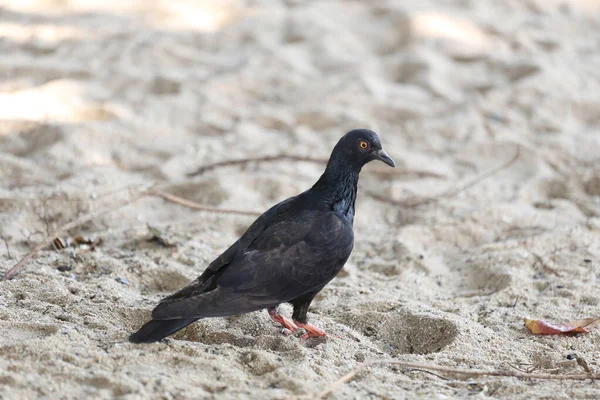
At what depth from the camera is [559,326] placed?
355cm

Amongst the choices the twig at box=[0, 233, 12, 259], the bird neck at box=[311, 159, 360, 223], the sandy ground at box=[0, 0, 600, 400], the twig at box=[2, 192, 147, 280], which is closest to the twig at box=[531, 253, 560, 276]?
the sandy ground at box=[0, 0, 600, 400]

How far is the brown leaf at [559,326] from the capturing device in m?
3.49

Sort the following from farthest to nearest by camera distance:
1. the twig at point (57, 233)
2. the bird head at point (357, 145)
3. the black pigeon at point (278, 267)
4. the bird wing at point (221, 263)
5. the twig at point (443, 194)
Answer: the twig at point (443, 194), the bird head at point (357, 145), the twig at point (57, 233), the bird wing at point (221, 263), the black pigeon at point (278, 267)

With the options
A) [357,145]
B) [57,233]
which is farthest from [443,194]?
[57,233]

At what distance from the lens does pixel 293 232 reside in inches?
137

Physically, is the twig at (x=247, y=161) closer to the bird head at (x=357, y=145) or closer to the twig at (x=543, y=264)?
the bird head at (x=357, y=145)

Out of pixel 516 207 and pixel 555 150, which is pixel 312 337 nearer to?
pixel 516 207

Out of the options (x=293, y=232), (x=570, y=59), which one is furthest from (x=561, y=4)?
(x=293, y=232)

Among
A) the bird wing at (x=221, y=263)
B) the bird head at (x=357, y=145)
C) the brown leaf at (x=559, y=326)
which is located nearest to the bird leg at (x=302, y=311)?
the bird wing at (x=221, y=263)

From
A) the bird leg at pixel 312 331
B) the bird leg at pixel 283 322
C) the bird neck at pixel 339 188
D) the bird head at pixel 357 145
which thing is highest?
the bird head at pixel 357 145

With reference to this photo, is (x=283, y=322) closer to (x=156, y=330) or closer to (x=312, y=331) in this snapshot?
(x=312, y=331)

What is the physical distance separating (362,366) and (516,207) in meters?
2.49

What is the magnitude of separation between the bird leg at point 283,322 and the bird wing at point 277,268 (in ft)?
0.72

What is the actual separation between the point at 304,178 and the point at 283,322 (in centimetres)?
198
